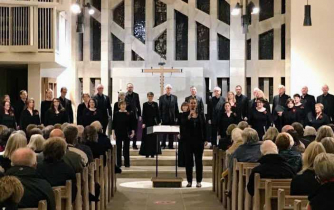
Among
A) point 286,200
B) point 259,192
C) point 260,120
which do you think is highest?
point 260,120

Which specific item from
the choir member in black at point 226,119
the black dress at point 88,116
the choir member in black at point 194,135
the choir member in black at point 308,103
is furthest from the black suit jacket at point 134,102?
the choir member in black at point 308,103

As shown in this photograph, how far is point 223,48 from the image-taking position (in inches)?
731

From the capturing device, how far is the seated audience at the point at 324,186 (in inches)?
176

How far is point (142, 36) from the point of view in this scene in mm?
18750

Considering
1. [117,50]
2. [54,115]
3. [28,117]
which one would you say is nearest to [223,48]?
[117,50]

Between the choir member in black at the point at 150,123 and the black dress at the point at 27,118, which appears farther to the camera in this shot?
the choir member in black at the point at 150,123

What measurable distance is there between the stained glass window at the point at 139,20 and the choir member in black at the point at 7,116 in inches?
258

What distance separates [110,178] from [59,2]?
738 centimetres

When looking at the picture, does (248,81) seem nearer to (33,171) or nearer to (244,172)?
(244,172)

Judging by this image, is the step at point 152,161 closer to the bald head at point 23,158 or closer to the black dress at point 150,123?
the black dress at point 150,123

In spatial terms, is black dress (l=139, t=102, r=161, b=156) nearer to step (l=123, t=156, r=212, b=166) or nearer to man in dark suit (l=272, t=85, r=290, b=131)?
step (l=123, t=156, r=212, b=166)

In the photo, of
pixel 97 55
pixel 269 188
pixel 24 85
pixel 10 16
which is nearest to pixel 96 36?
pixel 97 55

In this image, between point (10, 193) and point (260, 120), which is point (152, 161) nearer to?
point (260, 120)

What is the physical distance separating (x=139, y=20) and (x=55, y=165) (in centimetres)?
1282
